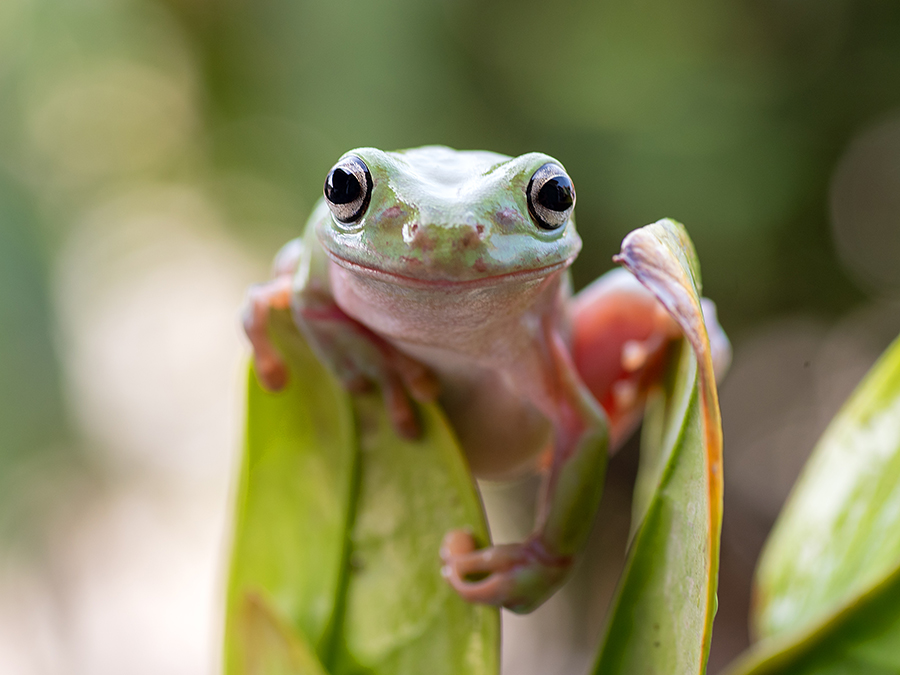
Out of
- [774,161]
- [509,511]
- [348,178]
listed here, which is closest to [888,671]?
[348,178]

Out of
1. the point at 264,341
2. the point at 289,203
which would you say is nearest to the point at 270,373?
the point at 264,341

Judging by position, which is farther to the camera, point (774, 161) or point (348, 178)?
point (774, 161)

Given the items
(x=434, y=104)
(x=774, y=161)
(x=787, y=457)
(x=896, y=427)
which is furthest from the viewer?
(x=787, y=457)

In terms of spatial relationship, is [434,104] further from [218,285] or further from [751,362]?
[751,362]

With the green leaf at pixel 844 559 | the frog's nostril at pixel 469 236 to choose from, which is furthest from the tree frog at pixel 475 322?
the green leaf at pixel 844 559

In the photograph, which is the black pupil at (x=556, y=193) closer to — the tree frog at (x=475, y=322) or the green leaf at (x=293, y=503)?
the tree frog at (x=475, y=322)

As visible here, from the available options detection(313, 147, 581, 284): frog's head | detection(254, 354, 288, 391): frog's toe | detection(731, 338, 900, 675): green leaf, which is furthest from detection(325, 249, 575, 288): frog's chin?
detection(731, 338, 900, 675): green leaf

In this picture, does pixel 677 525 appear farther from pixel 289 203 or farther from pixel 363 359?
pixel 289 203
